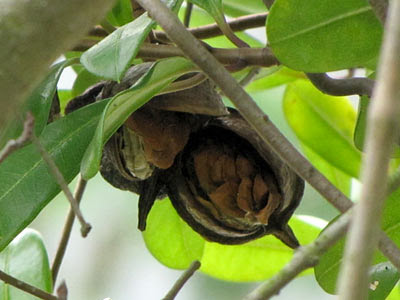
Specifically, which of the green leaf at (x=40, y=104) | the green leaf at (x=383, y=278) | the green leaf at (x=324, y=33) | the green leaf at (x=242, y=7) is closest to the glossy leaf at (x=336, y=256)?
the green leaf at (x=383, y=278)

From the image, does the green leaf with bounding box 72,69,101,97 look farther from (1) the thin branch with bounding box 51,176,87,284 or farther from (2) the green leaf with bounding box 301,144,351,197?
(2) the green leaf with bounding box 301,144,351,197

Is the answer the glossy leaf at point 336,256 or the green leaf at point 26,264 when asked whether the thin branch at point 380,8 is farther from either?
the green leaf at point 26,264

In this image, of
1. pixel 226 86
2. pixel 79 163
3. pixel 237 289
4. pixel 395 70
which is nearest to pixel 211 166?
pixel 79 163

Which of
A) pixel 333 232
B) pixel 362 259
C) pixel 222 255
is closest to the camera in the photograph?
pixel 362 259

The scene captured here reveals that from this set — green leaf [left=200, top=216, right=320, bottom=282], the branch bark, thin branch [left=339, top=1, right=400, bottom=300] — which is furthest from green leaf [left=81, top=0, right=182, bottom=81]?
green leaf [left=200, top=216, right=320, bottom=282]

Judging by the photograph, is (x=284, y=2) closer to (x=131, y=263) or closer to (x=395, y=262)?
(x=395, y=262)

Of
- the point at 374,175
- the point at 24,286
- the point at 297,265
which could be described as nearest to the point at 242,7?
the point at 24,286

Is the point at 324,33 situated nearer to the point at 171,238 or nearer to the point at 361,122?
the point at 361,122
